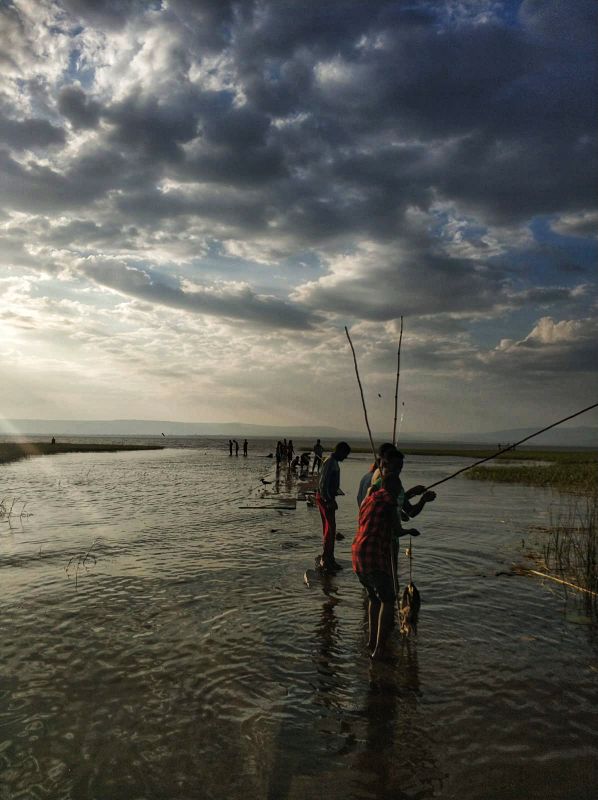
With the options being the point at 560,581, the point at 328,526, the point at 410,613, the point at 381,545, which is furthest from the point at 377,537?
the point at 560,581

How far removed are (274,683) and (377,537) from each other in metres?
2.07

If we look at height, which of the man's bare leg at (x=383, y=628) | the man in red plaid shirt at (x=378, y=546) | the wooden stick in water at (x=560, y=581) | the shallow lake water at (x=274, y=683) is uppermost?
the man in red plaid shirt at (x=378, y=546)

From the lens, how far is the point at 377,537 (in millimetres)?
6055

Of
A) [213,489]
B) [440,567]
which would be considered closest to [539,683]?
[440,567]

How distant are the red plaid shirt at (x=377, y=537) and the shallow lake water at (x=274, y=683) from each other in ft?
4.37

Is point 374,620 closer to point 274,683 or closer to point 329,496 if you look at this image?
point 274,683

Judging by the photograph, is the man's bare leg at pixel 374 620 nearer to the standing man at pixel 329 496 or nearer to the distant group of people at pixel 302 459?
the standing man at pixel 329 496

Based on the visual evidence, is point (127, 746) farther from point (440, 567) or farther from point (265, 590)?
point (440, 567)

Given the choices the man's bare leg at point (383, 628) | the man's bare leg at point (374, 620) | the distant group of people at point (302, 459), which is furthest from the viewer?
the distant group of people at point (302, 459)

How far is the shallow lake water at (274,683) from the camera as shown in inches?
170

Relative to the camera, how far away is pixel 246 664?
20.9ft

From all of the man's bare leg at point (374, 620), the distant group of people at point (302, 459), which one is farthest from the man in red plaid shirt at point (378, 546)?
the distant group of people at point (302, 459)

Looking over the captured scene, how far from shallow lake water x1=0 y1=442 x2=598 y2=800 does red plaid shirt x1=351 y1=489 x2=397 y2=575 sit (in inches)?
52.5

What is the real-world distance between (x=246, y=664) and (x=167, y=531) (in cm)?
897
